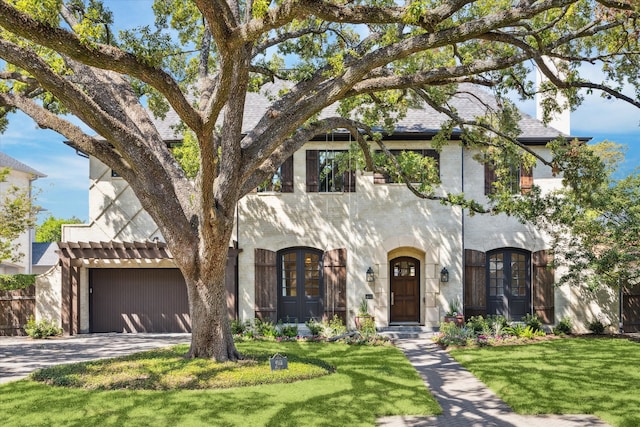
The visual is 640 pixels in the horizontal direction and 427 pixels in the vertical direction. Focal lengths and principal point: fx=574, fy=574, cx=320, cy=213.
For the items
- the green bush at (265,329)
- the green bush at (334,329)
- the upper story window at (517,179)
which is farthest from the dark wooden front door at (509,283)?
the green bush at (265,329)

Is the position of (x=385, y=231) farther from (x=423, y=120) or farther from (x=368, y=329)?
(x=423, y=120)

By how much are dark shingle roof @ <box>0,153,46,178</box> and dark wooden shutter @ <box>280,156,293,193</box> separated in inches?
810

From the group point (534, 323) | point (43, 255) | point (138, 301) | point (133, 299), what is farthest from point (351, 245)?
point (43, 255)

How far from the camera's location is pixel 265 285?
Answer: 17.7 meters

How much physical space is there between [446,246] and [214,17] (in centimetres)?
1268

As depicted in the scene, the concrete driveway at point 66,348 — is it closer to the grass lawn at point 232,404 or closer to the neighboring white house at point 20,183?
the grass lawn at point 232,404

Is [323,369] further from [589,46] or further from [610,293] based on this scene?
[610,293]

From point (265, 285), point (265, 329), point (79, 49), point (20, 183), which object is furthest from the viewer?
point (20, 183)

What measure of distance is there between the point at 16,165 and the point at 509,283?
27.8m

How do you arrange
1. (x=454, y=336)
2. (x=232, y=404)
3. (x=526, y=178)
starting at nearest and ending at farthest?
1. (x=232, y=404)
2. (x=454, y=336)
3. (x=526, y=178)

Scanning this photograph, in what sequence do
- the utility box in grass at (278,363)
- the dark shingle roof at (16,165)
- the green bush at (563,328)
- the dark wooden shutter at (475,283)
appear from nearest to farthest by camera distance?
the utility box in grass at (278,363) < the green bush at (563,328) < the dark wooden shutter at (475,283) < the dark shingle roof at (16,165)

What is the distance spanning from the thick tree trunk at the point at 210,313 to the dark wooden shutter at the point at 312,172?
304 inches

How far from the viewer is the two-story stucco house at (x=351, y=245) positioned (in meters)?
17.7

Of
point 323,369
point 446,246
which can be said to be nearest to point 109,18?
point 323,369
